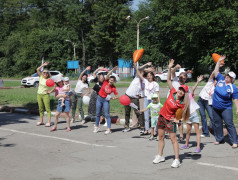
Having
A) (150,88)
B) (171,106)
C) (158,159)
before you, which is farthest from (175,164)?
(150,88)

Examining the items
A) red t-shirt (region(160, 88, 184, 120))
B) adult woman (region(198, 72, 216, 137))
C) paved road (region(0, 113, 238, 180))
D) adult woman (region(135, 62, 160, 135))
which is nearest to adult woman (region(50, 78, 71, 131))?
paved road (region(0, 113, 238, 180))

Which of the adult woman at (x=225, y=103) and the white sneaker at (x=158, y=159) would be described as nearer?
the white sneaker at (x=158, y=159)

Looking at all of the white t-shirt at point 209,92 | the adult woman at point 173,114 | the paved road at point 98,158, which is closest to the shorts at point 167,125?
the adult woman at point 173,114

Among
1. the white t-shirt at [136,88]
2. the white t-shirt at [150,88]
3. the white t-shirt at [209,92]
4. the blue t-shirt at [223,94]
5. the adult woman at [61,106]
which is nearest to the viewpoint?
the blue t-shirt at [223,94]

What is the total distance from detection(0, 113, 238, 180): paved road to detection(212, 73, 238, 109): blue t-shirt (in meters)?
1.00

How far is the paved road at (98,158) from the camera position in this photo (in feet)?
19.8

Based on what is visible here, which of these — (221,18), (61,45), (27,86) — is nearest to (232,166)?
(27,86)

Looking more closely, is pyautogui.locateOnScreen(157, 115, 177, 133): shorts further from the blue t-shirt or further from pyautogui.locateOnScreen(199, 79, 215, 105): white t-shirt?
pyautogui.locateOnScreen(199, 79, 215, 105): white t-shirt

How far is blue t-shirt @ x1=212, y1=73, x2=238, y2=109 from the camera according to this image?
8.14 meters

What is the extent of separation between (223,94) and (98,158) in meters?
3.30

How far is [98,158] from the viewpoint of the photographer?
7.18 meters

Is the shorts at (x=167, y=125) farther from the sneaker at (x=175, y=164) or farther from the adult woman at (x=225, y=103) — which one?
the adult woman at (x=225, y=103)

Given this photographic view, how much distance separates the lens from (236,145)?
817cm

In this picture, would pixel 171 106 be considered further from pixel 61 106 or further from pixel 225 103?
pixel 61 106
